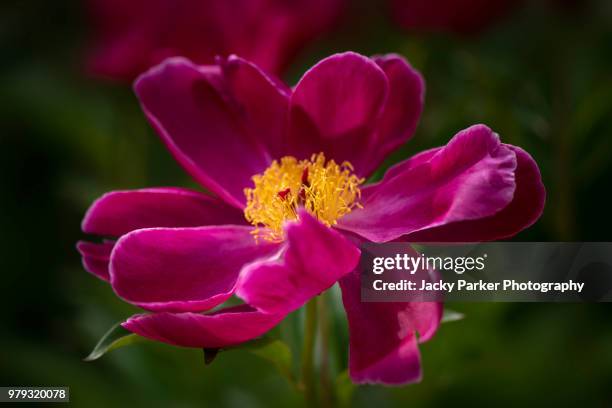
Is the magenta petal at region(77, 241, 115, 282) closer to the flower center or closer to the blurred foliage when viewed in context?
the flower center

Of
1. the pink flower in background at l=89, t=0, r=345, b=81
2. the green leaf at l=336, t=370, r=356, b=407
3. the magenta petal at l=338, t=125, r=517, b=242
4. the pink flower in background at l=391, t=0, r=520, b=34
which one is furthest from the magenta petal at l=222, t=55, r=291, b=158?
the pink flower in background at l=391, t=0, r=520, b=34

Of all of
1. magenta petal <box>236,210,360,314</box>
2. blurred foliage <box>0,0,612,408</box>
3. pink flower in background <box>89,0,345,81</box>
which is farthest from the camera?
pink flower in background <box>89,0,345,81</box>

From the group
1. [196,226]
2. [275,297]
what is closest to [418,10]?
[196,226]

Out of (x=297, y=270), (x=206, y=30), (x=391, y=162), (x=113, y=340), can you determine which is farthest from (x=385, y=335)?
(x=206, y=30)

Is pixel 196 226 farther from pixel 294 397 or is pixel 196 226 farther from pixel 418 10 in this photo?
pixel 418 10

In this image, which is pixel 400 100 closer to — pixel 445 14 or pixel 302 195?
pixel 302 195

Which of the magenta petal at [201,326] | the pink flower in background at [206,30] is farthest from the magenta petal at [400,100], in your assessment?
the pink flower in background at [206,30]
